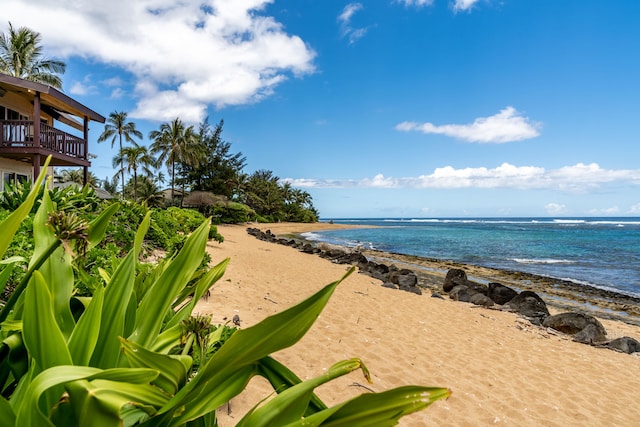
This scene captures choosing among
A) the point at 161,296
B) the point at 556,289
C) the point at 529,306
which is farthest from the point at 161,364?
the point at 556,289

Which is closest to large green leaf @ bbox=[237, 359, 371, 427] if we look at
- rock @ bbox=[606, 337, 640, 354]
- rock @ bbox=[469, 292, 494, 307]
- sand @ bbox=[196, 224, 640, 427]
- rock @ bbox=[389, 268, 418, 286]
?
sand @ bbox=[196, 224, 640, 427]

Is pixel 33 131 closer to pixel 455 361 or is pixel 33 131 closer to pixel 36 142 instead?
pixel 36 142

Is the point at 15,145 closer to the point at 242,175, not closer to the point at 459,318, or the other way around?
the point at 459,318

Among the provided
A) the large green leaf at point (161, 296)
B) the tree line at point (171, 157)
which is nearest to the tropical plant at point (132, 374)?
the large green leaf at point (161, 296)

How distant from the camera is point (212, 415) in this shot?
1188 mm

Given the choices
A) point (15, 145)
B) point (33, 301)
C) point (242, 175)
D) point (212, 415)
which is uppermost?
point (242, 175)

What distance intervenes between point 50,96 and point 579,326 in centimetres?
1849

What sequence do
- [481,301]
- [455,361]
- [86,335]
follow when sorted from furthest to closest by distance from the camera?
[481,301]
[455,361]
[86,335]

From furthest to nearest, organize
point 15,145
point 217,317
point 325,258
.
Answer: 1. point 325,258
2. point 15,145
3. point 217,317

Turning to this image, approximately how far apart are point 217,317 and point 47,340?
4836 millimetres

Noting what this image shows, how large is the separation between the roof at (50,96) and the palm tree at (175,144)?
20184mm

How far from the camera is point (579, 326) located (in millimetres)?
8664

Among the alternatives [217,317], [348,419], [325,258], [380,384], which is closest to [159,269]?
[348,419]

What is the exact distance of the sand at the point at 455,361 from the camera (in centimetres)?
419
